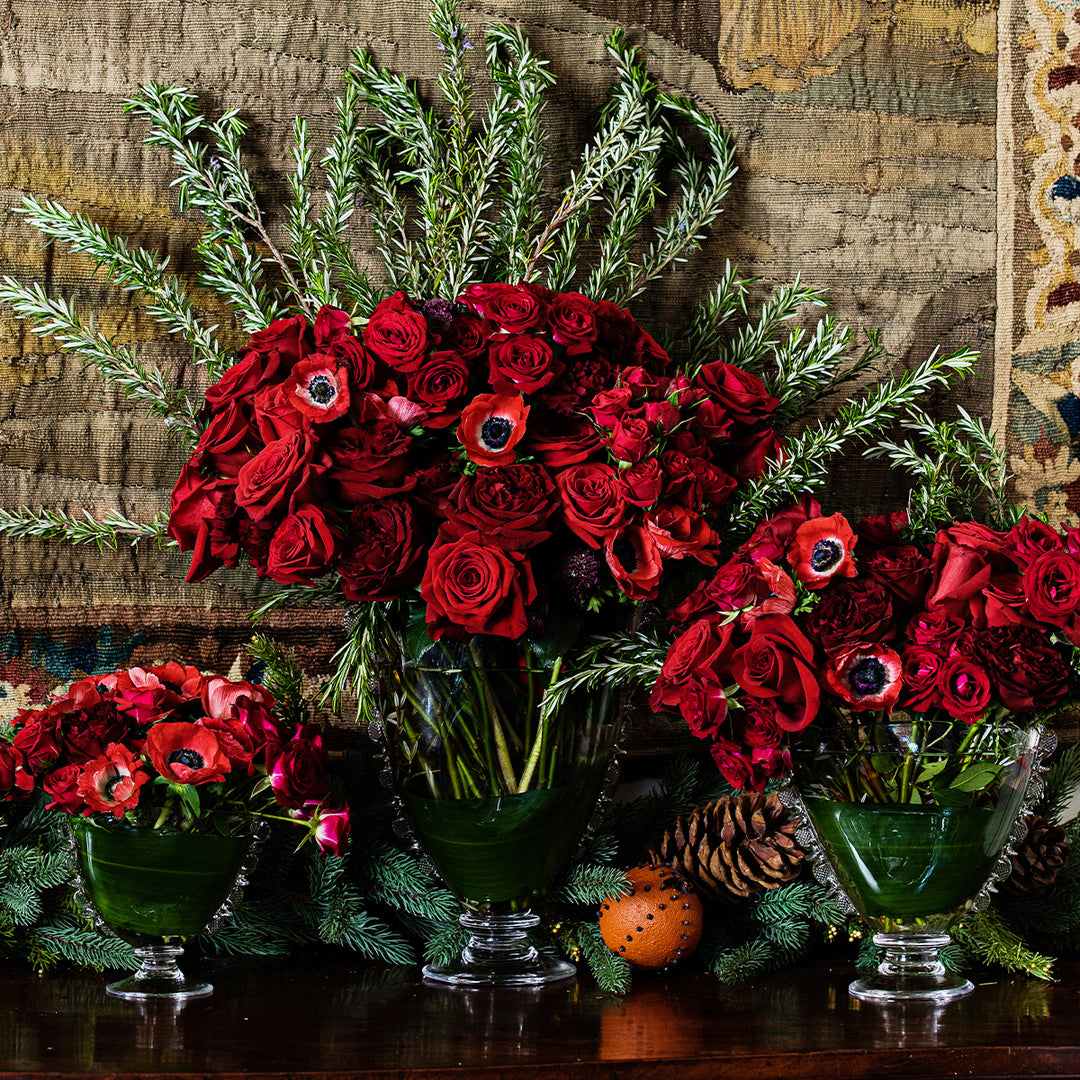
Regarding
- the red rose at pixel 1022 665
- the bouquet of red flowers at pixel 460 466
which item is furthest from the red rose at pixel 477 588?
the red rose at pixel 1022 665

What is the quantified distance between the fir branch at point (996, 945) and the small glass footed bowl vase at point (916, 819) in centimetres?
5

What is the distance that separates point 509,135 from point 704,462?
17.3 inches

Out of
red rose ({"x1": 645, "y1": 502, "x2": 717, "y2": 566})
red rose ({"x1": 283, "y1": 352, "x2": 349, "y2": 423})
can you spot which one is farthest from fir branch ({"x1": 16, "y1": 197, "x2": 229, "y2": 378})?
red rose ({"x1": 645, "y1": 502, "x2": 717, "y2": 566})

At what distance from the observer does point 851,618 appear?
78 centimetres

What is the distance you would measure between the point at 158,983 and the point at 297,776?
0.20m

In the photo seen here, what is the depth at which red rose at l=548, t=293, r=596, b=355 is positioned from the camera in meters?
0.82

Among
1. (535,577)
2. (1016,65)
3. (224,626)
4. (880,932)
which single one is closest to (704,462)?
(535,577)

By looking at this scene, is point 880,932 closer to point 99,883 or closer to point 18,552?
point 99,883

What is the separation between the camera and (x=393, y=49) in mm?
1086

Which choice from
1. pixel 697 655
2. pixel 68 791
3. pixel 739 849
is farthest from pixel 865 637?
pixel 68 791

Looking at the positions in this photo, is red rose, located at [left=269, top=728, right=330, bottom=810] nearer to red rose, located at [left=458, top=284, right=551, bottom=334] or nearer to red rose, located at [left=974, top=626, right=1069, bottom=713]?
red rose, located at [left=458, top=284, right=551, bottom=334]

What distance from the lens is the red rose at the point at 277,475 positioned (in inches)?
29.6

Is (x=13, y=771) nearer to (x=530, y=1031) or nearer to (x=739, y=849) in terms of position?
(x=530, y=1031)

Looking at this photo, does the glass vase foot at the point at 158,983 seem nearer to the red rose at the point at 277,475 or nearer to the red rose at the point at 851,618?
the red rose at the point at 277,475
